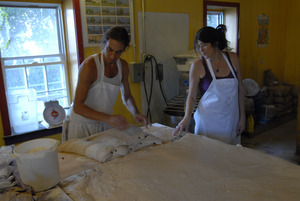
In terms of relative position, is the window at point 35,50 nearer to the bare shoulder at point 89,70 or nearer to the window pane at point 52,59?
the window pane at point 52,59

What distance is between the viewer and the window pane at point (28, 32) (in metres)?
2.73

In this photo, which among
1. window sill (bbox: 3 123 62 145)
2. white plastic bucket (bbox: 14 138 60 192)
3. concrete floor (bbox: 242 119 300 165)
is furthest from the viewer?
concrete floor (bbox: 242 119 300 165)

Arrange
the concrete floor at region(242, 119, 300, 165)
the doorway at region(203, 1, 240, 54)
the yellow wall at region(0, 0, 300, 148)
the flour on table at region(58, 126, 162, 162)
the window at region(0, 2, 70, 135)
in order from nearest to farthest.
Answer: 1. the flour on table at region(58, 126, 162, 162)
2. the window at region(0, 2, 70, 135)
3. the concrete floor at region(242, 119, 300, 165)
4. the doorway at region(203, 1, 240, 54)
5. the yellow wall at region(0, 0, 300, 148)

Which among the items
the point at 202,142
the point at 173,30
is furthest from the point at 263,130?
the point at 202,142

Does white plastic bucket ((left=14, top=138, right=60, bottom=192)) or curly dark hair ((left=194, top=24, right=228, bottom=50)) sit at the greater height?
curly dark hair ((left=194, top=24, right=228, bottom=50))

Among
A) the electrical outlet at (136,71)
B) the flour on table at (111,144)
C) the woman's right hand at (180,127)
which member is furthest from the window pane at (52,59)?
the woman's right hand at (180,127)

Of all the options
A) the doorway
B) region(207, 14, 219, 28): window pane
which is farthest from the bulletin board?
region(207, 14, 219, 28): window pane

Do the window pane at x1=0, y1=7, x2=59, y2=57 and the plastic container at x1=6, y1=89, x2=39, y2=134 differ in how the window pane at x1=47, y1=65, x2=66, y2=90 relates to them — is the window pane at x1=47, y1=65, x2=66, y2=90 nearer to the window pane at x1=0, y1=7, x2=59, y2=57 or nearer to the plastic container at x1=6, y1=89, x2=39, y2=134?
the window pane at x1=0, y1=7, x2=59, y2=57

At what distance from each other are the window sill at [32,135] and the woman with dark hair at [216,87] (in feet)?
5.24

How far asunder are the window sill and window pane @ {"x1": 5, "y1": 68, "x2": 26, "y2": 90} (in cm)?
49

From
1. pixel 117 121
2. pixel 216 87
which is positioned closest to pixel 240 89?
pixel 216 87

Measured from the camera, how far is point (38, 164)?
1.12 m

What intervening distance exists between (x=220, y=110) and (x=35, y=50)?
2139 mm

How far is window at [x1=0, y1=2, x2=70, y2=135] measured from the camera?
108 inches
